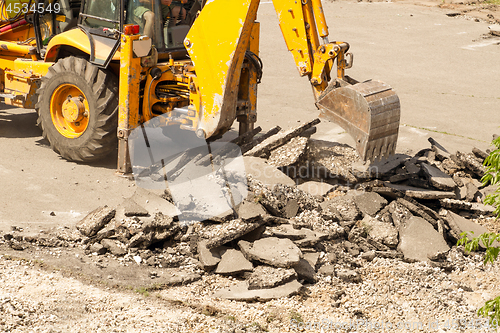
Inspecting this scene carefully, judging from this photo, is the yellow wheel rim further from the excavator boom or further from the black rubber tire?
the excavator boom

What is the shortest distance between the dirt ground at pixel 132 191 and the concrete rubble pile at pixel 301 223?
23cm

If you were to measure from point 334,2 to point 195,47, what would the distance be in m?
18.3

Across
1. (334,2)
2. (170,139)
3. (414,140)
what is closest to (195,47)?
(170,139)

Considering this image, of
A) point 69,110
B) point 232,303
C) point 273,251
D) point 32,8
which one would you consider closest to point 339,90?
point 273,251

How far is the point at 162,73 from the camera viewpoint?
6.90m

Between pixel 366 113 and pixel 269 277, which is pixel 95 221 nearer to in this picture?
pixel 269 277

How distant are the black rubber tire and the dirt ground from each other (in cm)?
27

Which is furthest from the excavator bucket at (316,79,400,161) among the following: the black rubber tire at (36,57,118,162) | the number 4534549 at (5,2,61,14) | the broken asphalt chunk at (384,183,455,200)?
the number 4534549 at (5,2,61,14)

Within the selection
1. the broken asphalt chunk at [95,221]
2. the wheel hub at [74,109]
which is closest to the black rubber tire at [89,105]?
the wheel hub at [74,109]

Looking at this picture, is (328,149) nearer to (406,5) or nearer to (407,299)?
(407,299)

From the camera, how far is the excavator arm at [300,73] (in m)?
5.48

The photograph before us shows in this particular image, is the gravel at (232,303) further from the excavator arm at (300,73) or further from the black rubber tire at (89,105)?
the black rubber tire at (89,105)

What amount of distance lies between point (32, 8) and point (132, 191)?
389 centimetres

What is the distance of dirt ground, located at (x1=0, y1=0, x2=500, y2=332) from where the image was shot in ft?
13.5
